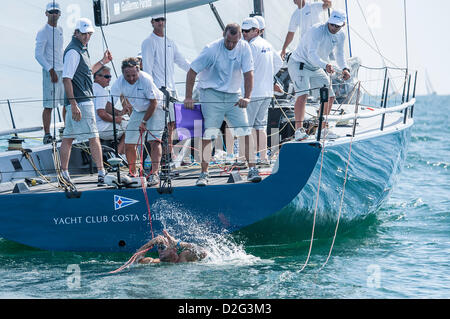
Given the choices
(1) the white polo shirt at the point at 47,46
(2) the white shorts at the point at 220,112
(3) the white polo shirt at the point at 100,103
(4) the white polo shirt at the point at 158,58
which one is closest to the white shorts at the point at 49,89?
(1) the white polo shirt at the point at 47,46

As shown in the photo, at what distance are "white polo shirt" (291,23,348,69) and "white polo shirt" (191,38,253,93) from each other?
0.98m

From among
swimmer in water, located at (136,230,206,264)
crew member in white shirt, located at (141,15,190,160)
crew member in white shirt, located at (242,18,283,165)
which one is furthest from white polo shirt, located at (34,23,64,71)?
swimmer in water, located at (136,230,206,264)

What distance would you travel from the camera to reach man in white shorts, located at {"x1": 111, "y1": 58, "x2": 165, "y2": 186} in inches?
252

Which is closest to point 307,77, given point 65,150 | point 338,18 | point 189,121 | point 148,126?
point 338,18

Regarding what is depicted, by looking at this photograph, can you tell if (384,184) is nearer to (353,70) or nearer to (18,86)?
(353,70)

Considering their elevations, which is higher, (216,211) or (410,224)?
(216,211)

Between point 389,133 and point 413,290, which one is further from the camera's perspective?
point 389,133

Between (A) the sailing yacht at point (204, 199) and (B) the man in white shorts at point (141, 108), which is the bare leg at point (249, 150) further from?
(B) the man in white shorts at point (141, 108)

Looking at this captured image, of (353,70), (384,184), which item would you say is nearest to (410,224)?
(384,184)

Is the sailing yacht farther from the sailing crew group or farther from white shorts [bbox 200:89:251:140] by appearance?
white shorts [bbox 200:89:251:140]

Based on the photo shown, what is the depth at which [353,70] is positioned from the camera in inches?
362

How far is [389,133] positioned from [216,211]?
2369 millimetres

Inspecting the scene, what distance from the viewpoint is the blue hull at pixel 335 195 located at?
6133 mm
